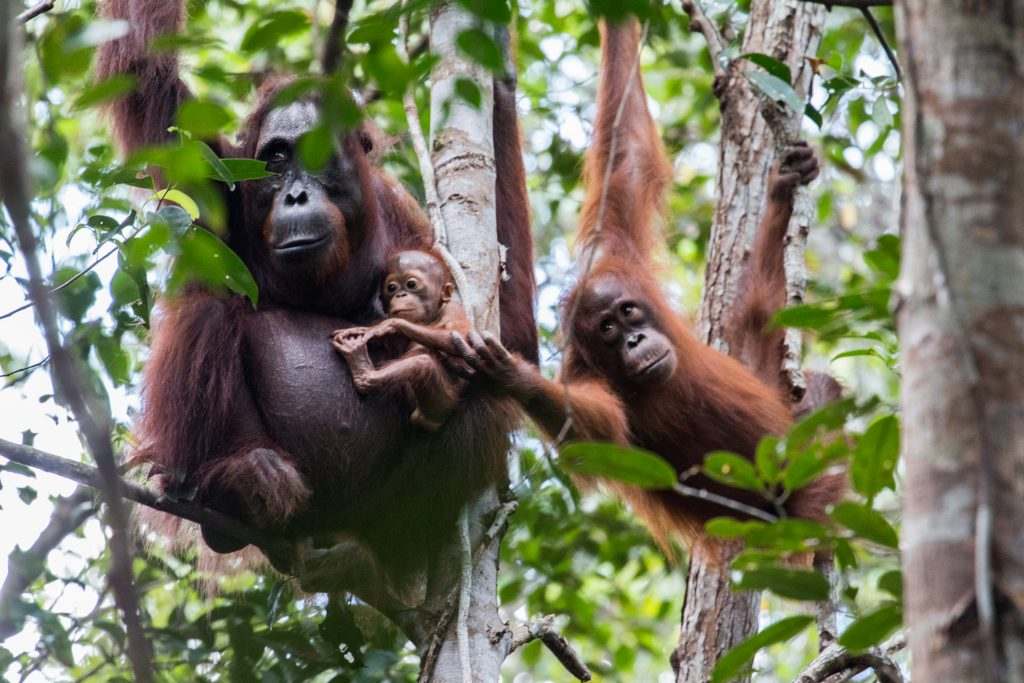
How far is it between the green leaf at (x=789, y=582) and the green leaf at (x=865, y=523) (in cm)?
10

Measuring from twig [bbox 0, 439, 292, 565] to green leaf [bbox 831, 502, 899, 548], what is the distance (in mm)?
1362

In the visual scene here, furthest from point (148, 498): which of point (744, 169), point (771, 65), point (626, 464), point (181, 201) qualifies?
point (744, 169)

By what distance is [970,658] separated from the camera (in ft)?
4.65

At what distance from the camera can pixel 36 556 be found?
12.8ft

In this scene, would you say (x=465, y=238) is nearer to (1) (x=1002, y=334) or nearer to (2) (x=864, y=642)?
(2) (x=864, y=642)

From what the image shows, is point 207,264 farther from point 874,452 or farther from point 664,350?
point 664,350

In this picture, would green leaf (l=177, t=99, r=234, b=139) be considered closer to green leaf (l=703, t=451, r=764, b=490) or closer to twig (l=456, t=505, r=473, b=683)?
green leaf (l=703, t=451, r=764, b=490)

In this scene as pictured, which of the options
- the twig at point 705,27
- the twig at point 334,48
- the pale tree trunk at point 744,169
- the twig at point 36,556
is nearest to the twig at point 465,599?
the twig at point 36,556

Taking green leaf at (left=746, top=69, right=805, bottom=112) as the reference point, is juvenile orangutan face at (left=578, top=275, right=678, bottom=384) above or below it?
below

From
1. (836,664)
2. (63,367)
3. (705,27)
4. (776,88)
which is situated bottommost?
(836,664)

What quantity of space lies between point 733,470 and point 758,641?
28 cm

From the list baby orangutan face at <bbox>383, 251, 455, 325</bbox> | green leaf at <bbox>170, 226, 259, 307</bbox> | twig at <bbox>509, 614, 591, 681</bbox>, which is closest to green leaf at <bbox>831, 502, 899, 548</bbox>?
green leaf at <bbox>170, 226, 259, 307</bbox>

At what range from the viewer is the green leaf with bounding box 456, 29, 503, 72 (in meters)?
2.20

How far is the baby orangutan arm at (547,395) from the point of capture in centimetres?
354
